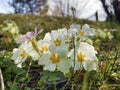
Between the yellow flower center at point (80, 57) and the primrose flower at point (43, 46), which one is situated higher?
the primrose flower at point (43, 46)

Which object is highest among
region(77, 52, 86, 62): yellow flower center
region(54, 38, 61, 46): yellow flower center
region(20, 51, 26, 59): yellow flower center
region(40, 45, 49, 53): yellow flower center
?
region(54, 38, 61, 46): yellow flower center

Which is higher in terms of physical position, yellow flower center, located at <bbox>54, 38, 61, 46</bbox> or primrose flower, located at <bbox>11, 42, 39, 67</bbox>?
yellow flower center, located at <bbox>54, 38, 61, 46</bbox>

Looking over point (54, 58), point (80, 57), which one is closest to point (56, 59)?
point (54, 58)

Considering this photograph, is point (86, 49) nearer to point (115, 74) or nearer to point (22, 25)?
point (115, 74)

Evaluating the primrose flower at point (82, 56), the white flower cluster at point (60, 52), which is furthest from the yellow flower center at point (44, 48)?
the primrose flower at point (82, 56)

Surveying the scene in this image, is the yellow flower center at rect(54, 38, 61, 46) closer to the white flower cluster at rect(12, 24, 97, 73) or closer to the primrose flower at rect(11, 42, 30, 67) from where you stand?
the white flower cluster at rect(12, 24, 97, 73)

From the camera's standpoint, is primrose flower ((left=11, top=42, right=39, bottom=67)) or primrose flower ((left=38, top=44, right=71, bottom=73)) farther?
primrose flower ((left=11, top=42, right=39, bottom=67))

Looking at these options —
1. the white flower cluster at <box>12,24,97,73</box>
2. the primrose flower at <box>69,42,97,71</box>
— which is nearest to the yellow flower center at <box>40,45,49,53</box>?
the white flower cluster at <box>12,24,97,73</box>

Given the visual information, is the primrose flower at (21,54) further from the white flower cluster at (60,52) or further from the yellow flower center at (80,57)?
the yellow flower center at (80,57)
